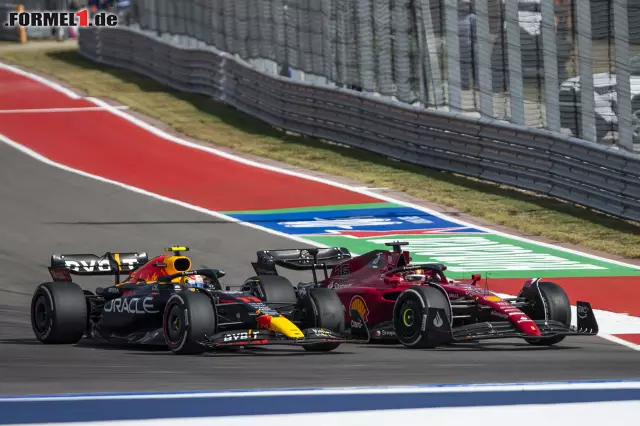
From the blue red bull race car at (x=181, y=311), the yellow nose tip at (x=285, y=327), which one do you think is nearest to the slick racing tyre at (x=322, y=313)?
the blue red bull race car at (x=181, y=311)

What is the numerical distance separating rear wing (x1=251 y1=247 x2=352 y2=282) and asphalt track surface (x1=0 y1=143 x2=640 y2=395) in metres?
1.30

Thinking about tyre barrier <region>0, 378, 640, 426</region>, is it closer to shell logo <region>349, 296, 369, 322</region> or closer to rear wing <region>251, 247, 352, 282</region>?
shell logo <region>349, 296, 369, 322</region>

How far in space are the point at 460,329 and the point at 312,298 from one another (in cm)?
134

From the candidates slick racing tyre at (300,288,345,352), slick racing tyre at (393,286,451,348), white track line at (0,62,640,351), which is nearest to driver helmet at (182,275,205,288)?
slick racing tyre at (300,288,345,352)

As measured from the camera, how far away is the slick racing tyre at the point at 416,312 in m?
11.8

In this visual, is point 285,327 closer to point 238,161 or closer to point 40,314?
point 40,314

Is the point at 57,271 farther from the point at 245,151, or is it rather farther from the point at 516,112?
the point at 245,151

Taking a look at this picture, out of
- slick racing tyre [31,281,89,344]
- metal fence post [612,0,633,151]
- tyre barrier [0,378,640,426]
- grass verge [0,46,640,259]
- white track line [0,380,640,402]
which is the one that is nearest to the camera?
tyre barrier [0,378,640,426]

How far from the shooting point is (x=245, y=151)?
89.1 feet

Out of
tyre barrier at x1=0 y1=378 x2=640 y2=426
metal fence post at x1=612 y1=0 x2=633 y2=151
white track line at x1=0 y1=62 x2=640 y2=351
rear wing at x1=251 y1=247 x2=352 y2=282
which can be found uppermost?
metal fence post at x1=612 y1=0 x2=633 y2=151

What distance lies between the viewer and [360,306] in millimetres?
13086

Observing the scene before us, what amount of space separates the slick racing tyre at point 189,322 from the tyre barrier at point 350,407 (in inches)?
165

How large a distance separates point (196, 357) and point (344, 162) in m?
15.1

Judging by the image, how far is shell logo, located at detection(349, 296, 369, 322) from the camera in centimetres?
1299
